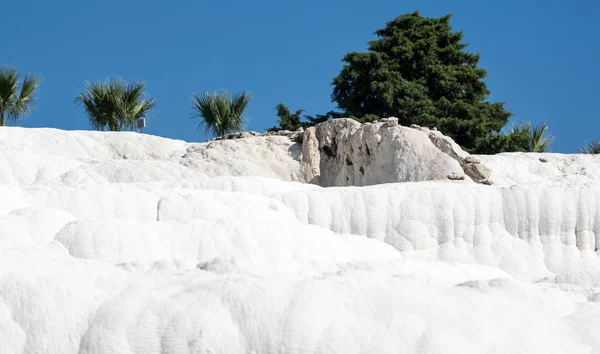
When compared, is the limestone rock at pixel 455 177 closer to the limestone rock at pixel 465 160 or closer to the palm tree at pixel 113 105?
the limestone rock at pixel 465 160

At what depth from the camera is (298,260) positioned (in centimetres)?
612

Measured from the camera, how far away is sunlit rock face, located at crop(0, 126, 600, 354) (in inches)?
151

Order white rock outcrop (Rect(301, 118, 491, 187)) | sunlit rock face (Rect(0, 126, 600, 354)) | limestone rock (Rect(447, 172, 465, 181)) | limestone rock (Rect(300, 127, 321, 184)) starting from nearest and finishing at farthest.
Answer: sunlit rock face (Rect(0, 126, 600, 354)) → limestone rock (Rect(447, 172, 465, 181)) → white rock outcrop (Rect(301, 118, 491, 187)) → limestone rock (Rect(300, 127, 321, 184))

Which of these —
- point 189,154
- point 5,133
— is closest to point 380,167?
point 189,154

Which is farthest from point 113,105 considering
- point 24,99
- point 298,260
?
point 298,260

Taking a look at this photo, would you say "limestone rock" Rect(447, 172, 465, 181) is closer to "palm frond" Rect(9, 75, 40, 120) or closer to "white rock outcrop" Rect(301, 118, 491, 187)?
"white rock outcrop" Rect(301, 118, 491, 187)

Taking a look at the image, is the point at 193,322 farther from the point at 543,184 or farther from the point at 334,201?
the point at 543,184

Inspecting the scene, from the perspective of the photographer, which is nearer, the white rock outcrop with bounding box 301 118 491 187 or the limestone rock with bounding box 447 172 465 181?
the limestone rock with bounding box 447 172 465 181

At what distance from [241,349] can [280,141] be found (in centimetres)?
1249

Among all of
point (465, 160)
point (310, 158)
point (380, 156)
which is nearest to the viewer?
point (465, 160)

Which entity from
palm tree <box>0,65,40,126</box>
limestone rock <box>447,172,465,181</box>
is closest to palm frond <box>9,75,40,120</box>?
palm tree <box>0,65,40,126</box>

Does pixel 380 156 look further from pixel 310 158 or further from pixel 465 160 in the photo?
pixel 310 158

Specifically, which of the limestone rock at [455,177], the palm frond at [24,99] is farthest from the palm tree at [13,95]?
the limestone rock at [455,177]

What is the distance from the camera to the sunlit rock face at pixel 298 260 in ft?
12.6
